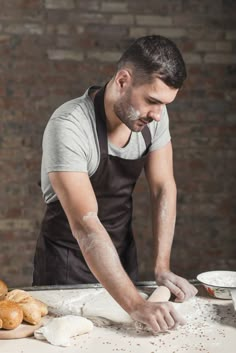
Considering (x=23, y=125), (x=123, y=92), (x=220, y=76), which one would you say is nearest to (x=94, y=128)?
(x=123, y=92)

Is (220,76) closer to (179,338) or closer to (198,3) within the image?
(198,3)

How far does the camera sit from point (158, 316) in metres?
1.82

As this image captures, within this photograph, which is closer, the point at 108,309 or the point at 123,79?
the point at 108,309

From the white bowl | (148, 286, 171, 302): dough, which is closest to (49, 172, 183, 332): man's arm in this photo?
(148, 286, 171, 302): dough

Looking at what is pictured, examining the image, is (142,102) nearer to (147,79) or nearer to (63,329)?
(147,79)

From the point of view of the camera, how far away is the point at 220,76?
4277mm

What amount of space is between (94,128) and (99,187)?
0.92ft

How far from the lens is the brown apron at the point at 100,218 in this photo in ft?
8.14

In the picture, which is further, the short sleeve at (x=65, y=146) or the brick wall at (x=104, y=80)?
the brick wall at (x=104, y=80)

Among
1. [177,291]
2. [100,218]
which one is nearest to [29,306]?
[177,291]

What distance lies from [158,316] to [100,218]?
819 millimetres

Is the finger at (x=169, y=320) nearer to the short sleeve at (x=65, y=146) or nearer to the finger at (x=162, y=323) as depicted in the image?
the finger at (x=162, y=323)

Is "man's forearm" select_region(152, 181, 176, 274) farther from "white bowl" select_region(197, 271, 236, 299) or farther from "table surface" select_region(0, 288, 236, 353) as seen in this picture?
"table surface" select_region(0, 288, 236, 353)

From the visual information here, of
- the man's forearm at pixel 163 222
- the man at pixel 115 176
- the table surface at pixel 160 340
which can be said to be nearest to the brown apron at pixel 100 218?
the man at pixel 115 176
